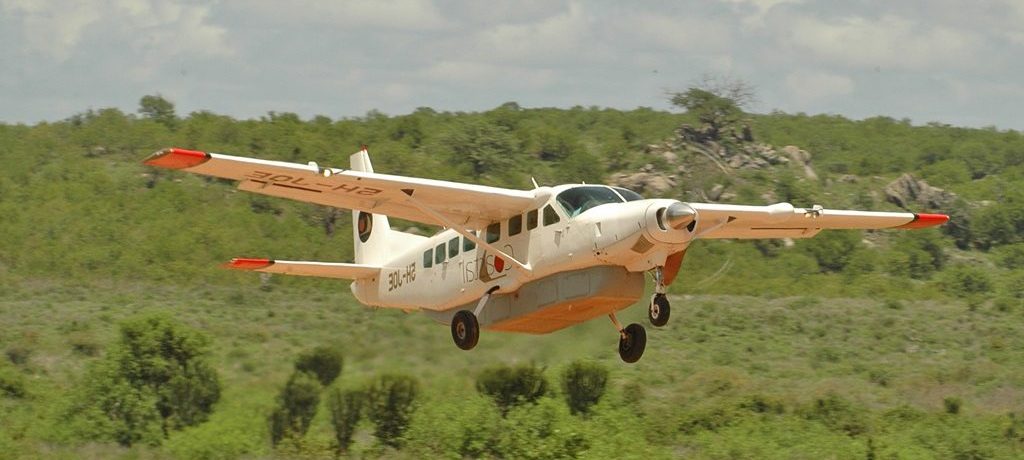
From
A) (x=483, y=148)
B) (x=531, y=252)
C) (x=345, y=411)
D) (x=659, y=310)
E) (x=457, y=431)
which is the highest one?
(x=483, y=148)

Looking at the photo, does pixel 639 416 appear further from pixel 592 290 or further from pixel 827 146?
pixel 827 146

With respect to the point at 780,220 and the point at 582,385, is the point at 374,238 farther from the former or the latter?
the point at 582,385

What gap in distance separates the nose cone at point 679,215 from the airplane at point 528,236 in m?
0.01

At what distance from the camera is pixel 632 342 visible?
23688mm

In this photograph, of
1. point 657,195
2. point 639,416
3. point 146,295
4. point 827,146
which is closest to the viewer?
point 639,416

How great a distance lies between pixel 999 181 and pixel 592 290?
86887 millimetres

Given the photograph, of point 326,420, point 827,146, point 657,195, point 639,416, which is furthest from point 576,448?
point 827,146

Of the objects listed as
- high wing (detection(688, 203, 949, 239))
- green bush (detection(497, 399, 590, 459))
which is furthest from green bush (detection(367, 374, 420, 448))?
high wing (detection(688, 203, 949, 239))

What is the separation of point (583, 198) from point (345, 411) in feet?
65.9

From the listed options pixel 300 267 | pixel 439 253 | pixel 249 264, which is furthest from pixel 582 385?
pixel 249 264

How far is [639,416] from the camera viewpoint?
4541cm

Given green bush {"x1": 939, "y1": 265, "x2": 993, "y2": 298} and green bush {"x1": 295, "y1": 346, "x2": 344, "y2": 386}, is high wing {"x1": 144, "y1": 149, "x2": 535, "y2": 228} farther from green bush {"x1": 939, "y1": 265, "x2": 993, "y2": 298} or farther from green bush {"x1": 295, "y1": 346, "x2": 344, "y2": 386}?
green bush {"x1": 939, "y1": 265, "x2": 993, "y2": 298}

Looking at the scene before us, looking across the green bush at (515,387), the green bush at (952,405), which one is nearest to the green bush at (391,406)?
the green bush at (515,387)

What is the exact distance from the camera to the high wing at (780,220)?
23.0 m
